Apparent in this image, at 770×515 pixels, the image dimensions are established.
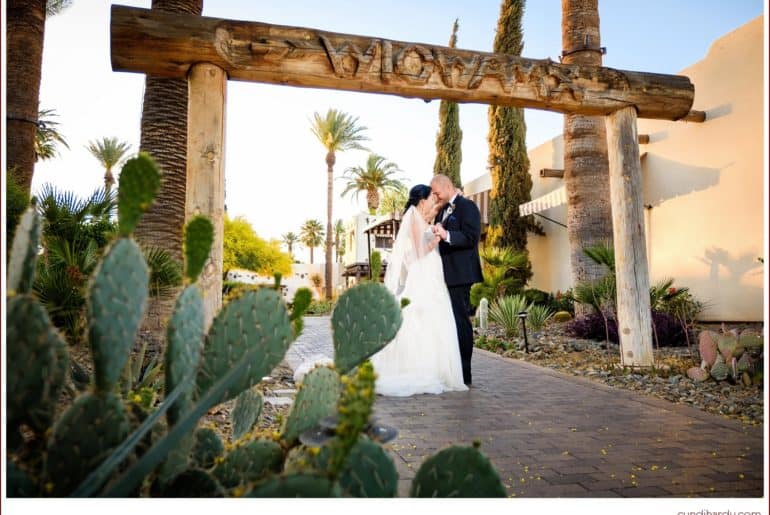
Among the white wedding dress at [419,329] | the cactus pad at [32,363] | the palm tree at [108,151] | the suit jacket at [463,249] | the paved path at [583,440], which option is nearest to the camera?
the cactus pad at [32,363]

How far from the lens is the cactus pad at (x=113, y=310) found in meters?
0.90

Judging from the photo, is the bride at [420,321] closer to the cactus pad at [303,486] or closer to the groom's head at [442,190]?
the groom's head at [442,190]

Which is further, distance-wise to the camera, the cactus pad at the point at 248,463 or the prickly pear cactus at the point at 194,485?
the cactus pad at the point at 248,463

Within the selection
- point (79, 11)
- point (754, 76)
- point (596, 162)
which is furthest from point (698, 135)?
point (79, 11)

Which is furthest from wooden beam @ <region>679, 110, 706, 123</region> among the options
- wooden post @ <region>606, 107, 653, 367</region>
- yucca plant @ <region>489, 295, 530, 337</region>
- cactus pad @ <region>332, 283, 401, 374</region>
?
cactus pad @ <region>332, 283, 401, 374</region>

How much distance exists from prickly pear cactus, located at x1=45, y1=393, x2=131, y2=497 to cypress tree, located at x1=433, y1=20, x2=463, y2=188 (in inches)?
682

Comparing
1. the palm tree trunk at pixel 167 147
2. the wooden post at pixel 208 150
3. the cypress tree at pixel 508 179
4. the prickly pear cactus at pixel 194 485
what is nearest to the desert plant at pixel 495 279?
the cypress tree at pixel 508 179

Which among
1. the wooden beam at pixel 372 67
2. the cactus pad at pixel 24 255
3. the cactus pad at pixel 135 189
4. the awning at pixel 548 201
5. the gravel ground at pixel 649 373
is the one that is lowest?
the gravel ground at pixel 649 373

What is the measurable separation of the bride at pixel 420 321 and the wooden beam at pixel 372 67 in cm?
120

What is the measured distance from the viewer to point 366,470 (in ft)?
3.00

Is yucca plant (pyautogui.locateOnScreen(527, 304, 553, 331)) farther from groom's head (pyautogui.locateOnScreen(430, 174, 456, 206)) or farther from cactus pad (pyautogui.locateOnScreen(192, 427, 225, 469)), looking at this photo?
cactus pad (pyautogui.locateOnScreen(192, 427, 225, 469))

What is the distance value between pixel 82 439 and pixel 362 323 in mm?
701

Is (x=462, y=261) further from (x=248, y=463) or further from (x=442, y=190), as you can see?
(x=248, y=463)
